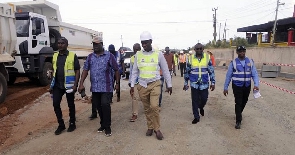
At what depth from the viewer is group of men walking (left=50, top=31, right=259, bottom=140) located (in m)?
5.05

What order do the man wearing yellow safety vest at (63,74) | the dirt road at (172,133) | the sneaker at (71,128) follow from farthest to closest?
the sneaker at (71,128) → the man wearing yellow safety vest at (63,74) → the dirt road at (172,133)

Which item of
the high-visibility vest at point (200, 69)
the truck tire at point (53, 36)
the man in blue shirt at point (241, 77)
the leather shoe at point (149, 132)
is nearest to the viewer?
the leather shoe at point (149, 132)

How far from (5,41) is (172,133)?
21.5 ft

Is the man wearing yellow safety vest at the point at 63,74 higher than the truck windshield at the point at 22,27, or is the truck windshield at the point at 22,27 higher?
the truck windshield at the point at 22,27

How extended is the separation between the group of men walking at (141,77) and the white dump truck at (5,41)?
414 cm

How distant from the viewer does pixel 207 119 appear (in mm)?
6441

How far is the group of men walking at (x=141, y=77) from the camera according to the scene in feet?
16.6

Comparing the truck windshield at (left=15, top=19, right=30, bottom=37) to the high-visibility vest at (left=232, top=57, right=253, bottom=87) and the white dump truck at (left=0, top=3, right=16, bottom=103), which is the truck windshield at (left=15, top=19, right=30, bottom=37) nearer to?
the white dump truck at (left=0, top=3, right=16, bottom=103)

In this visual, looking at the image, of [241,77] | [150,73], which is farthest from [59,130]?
[241,77]

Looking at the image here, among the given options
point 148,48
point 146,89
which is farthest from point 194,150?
point 148,48

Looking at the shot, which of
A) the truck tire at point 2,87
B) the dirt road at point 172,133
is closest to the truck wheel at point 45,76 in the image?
the truck tire at point 2,87

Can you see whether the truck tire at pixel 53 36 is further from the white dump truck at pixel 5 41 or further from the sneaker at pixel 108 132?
the sneaker at pixel 108 132

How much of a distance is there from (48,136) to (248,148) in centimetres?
356

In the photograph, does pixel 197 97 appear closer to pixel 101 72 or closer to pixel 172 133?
pixel 172 133
